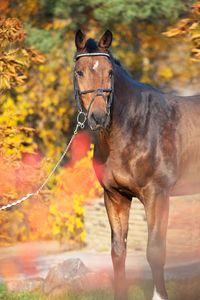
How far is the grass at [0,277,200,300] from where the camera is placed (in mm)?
5871

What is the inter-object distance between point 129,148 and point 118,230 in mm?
951

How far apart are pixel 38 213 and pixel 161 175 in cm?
270

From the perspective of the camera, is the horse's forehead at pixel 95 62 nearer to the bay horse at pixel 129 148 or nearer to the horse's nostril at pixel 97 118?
the bay horse at pixel 129 148

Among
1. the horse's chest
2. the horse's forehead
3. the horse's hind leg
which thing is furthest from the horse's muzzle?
the horse's hind leg

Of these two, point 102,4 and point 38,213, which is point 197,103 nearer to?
point 38,213

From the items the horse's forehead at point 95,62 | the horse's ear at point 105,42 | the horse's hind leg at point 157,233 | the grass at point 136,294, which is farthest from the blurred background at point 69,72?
the horse's forehead at point 95,62

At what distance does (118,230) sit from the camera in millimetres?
5340

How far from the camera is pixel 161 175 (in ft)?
16.5

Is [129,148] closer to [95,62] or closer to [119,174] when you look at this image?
[119,174]

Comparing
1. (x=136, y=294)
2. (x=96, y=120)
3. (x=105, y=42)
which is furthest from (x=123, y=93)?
(x=136, y=294)

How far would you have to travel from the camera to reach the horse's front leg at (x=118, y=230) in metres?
5.30

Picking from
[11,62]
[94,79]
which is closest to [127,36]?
[11,62]

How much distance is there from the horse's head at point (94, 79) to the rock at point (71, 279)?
2760mm

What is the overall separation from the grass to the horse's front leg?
1.86 feet
